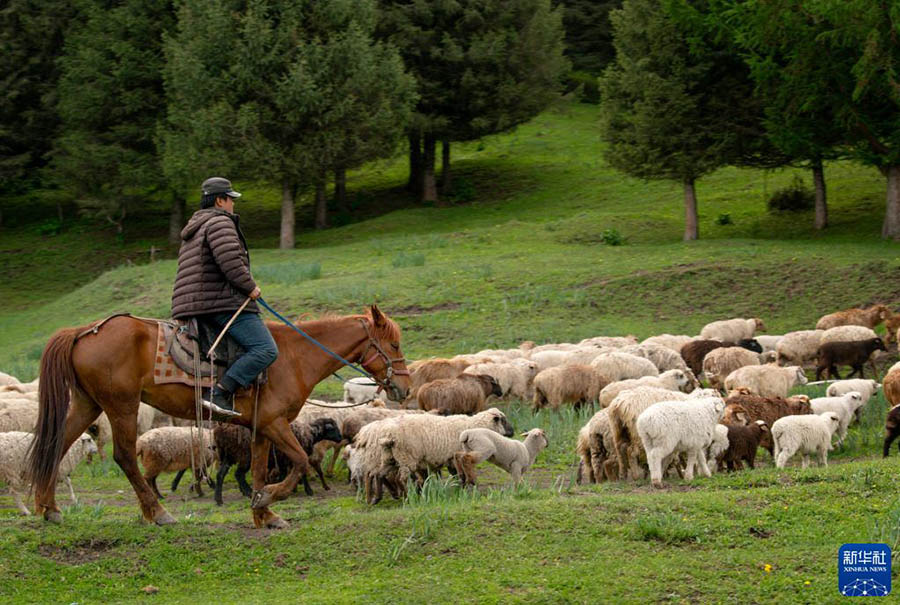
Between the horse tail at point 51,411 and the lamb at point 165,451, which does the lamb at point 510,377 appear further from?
the horse tail at point 51,411

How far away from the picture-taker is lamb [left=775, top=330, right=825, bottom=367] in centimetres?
1961

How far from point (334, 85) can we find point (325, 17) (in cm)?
248

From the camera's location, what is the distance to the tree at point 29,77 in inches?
1731

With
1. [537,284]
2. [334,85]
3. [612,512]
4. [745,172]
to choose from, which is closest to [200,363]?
[612,512]

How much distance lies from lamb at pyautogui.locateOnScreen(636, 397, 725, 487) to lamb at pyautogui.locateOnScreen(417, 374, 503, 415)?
15.4ft

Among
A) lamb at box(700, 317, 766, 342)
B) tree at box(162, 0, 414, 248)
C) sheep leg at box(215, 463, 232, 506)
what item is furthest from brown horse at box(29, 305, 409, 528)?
tree at box(162, 0, 414, 248)

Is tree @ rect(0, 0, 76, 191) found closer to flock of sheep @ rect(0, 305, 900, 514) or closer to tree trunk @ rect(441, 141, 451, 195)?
tree trunk @ rect(441, 141, 451, 195)

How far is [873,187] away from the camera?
38.4m

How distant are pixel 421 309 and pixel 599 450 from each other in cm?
A: 1332

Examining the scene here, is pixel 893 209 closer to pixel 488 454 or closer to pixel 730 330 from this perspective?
pixel 730 330

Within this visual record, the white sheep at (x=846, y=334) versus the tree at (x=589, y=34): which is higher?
the tree at (x=589, y=34)

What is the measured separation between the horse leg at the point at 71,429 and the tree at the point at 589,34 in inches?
2100

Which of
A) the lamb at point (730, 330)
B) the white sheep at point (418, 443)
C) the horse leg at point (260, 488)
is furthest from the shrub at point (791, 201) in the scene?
the horse leg at point (260, 488)

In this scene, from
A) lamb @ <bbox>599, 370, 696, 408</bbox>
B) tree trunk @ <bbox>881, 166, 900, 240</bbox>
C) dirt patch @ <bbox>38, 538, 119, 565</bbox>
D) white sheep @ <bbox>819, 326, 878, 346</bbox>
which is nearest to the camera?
dirt patch @ <bbox>38, 538, 119, 565</bbox>
